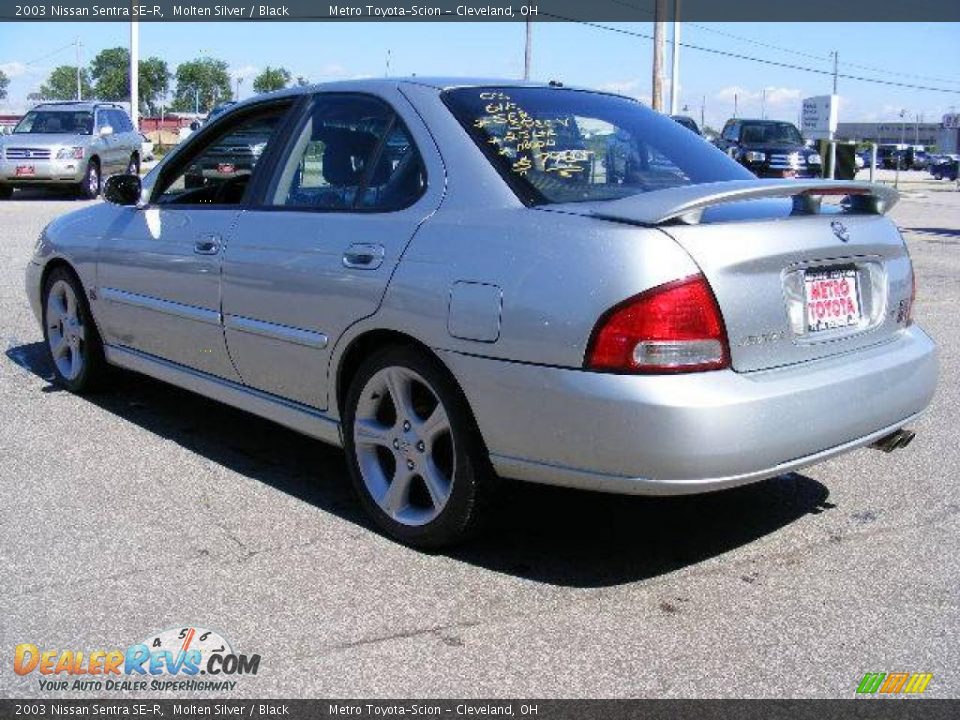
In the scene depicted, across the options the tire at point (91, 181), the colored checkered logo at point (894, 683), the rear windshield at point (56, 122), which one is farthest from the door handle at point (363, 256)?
the rear windshield at point (56, 122)

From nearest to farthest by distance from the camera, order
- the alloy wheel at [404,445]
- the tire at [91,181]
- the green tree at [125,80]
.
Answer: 1. the alloy wheel at [404,445]
2. the tire at [91,181]
3. the green tree at [125,80]

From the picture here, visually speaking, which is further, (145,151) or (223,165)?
(145,151)

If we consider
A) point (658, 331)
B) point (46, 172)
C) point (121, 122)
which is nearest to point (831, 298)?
point (658, 331)

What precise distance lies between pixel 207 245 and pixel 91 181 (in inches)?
691

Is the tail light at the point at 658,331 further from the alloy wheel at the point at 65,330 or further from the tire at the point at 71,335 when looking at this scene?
the alloy wheel at the point at 65,330

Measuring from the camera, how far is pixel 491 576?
11.9ft

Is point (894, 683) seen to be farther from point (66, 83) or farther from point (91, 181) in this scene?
point (66, 83)

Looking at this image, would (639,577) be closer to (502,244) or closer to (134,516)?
(502,244)

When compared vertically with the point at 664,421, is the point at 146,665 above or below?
below

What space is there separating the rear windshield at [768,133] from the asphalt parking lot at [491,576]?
2320 cm

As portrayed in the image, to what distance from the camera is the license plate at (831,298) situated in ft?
11.5

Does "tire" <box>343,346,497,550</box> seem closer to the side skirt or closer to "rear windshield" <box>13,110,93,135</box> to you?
the side skirt

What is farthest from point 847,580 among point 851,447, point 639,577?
point 639,577

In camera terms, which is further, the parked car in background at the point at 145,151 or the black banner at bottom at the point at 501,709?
the parked car in background at the point at 145,151
